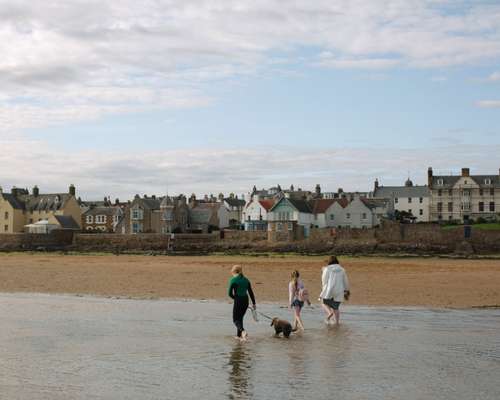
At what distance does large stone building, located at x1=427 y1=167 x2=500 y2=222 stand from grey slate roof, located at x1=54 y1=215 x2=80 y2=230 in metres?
47.7

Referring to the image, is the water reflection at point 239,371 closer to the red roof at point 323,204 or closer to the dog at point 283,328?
the dog at point 283,328

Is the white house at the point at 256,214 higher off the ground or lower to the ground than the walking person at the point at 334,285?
higher

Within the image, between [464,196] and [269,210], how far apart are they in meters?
26.2

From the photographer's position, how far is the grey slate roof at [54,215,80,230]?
88688 millimetres

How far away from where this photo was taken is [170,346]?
1314 cm

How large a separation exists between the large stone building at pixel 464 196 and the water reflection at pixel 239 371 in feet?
257

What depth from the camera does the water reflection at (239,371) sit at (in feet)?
31.1

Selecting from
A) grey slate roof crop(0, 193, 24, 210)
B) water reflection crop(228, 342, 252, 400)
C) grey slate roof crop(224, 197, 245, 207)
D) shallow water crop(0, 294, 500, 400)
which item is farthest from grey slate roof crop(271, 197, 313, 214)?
water reflection crop(228, 342, 252, 400)

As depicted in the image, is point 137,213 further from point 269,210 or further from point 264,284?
point 264,284

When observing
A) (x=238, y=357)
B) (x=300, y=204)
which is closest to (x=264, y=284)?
(x=238, y=357)

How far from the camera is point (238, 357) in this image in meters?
12.0

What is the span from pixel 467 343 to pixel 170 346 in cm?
583

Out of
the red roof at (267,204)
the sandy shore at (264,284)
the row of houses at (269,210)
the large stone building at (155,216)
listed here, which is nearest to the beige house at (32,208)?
the row of houses at (269,210)

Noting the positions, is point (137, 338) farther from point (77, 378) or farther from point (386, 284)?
point (386, 284)
